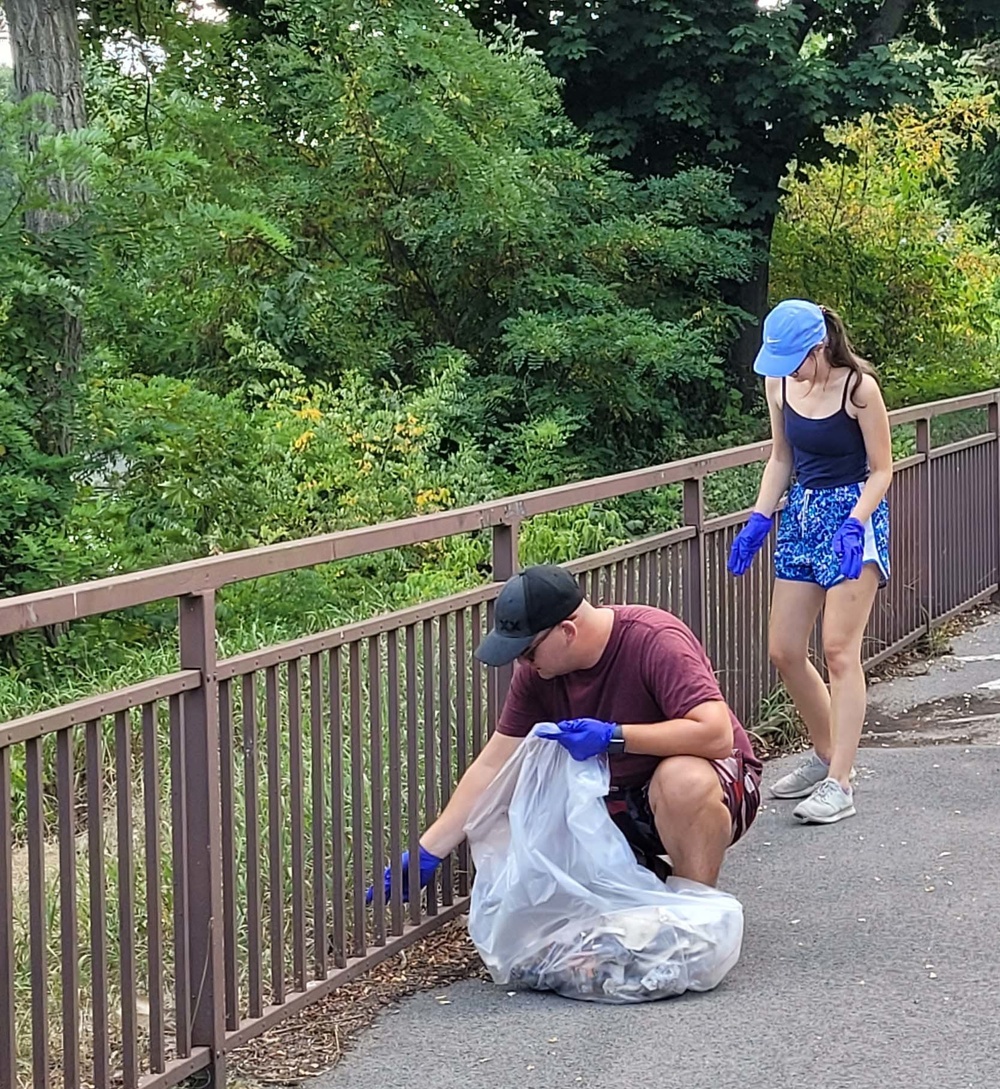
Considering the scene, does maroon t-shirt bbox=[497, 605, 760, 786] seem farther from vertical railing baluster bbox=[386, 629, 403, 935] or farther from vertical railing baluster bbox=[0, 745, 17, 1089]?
vertical railing baluster bbox=[0, 745, 17, 1089]

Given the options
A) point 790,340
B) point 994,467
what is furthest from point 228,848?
point 994,467

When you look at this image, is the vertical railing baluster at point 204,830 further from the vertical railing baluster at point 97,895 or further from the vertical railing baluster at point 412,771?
the vertical railing baluster at point 412,771

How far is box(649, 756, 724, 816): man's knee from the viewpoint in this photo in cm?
431

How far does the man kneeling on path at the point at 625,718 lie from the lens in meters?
4.22

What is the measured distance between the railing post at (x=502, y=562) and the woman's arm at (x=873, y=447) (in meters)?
1.38

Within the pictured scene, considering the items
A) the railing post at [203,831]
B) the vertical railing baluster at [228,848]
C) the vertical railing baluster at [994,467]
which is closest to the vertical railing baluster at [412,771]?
the vertical railing baluster at [228,848]

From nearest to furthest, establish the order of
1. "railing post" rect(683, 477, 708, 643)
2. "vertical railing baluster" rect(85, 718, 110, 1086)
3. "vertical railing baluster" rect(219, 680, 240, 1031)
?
1. "vertical railing baluster" rect(85, 718, 110, 1086)
2. "vertical railing baluster" rect(219, 680, 240, 1031)
3. "railing post" rect(683, 477, 708, 643)

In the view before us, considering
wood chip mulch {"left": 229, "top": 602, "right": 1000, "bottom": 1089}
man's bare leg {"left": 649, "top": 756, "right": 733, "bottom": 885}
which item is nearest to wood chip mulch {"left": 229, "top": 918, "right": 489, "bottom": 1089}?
wood chip mulch {"left": 229, "top": 602, "right": 1000, "bottom": 1089}

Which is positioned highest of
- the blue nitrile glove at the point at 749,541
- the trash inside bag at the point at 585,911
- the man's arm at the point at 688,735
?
the blue nitrile glove at the point at 749,541

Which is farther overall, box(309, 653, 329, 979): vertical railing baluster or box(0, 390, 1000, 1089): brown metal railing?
box(309, 653, 329, 979): vertical railing baluster

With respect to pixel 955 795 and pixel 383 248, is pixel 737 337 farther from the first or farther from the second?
pixel 955 795

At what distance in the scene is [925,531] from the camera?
28.6ft

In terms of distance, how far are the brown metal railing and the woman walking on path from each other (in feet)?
1.55

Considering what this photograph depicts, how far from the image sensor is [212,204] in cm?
1086
